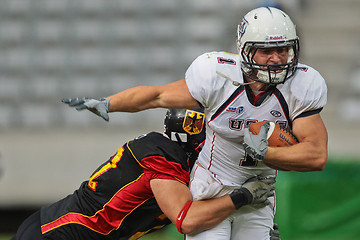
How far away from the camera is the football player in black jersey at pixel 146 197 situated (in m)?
3.22

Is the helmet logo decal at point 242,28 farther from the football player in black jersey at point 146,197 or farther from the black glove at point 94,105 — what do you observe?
the black glove at point 94,105

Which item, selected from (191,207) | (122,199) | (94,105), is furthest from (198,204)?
(94,105)

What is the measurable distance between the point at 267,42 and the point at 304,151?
0.57m

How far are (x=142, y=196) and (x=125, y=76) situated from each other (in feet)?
15.5

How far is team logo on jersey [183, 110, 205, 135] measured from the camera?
3.45 metres

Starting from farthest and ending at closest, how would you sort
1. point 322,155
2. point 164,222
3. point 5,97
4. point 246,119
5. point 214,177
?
point 5,97
point 164,222
point 214,177
point 246,119
point 322,155

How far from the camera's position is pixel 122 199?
3.43 metres

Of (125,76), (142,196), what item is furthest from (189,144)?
(125,76)

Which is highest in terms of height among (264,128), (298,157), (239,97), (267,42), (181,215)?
(267,42)

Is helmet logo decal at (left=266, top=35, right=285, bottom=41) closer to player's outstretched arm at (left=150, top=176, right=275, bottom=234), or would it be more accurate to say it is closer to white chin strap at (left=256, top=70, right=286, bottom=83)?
white chin strap at (left=256, top=70, right=286, bottom=83)

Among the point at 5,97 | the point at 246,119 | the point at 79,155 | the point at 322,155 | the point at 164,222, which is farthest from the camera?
the point at 5,97

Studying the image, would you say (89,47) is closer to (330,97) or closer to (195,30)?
(195,30)

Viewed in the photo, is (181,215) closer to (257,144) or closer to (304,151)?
(257,144)

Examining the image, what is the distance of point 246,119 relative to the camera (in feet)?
10.4
